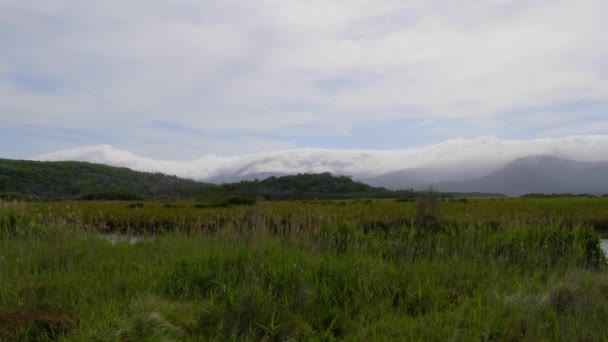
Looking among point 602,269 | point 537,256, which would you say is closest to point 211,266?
point 537,256

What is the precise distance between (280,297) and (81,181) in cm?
→ 9207

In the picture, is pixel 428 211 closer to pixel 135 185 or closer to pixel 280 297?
pixel 280 297

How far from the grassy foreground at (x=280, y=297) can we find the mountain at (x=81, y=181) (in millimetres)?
53612

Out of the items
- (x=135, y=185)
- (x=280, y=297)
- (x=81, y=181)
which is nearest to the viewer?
(x=280, y=297)

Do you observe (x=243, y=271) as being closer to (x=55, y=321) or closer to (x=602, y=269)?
(x=55, y=321)

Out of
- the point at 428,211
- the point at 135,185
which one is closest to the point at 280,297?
the point at 428,211

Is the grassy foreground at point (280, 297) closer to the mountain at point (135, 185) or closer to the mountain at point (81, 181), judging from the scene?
the mountain at point (135, 185)

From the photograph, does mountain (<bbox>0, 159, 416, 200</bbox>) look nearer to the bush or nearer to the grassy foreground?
the bush

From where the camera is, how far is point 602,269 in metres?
7.24

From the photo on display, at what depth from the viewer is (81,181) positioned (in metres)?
86.4

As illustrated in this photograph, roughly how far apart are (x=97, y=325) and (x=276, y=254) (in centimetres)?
261

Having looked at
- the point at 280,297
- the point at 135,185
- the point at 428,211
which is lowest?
the point at 280,297

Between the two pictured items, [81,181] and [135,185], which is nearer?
[81,181]

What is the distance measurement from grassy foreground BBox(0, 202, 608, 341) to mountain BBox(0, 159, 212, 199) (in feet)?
176
